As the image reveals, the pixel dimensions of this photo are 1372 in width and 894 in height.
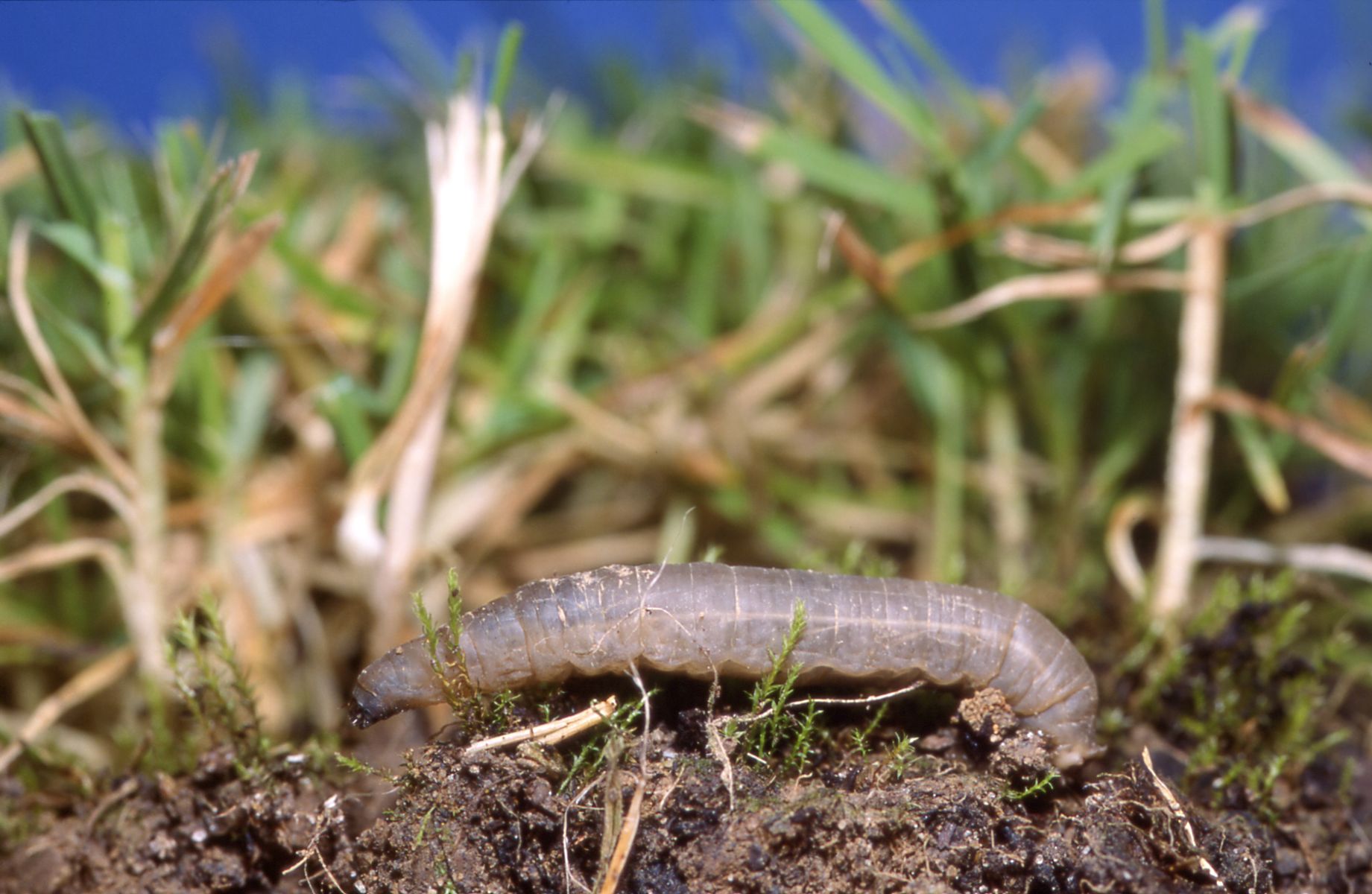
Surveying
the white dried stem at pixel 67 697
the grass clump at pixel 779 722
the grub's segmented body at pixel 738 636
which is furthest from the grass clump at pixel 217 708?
the grass clump at pixel 779 722

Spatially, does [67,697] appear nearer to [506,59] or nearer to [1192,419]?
[506,59]

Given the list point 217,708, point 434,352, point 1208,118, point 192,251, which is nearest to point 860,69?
point 1208,118

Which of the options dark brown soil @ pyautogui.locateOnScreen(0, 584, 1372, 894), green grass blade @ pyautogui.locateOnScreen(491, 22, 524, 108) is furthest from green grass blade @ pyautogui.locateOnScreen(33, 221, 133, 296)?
dark brown soil @ pyautogui.locateOnScreen(0, 584, 1372, 894)

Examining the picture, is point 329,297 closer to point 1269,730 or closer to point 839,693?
point 839,693

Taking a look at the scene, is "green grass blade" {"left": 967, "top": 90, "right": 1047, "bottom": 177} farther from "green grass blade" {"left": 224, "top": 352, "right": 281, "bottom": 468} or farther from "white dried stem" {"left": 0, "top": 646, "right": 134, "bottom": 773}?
"white dried stem" {"left": 0, "top": 646, "right": 134, "bottom": 773}

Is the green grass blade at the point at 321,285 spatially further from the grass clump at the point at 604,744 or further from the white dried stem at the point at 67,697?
the grass clump at the point at 604,744

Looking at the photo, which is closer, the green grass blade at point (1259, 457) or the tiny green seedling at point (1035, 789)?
the tiny green seedling at point (1035, 789)
